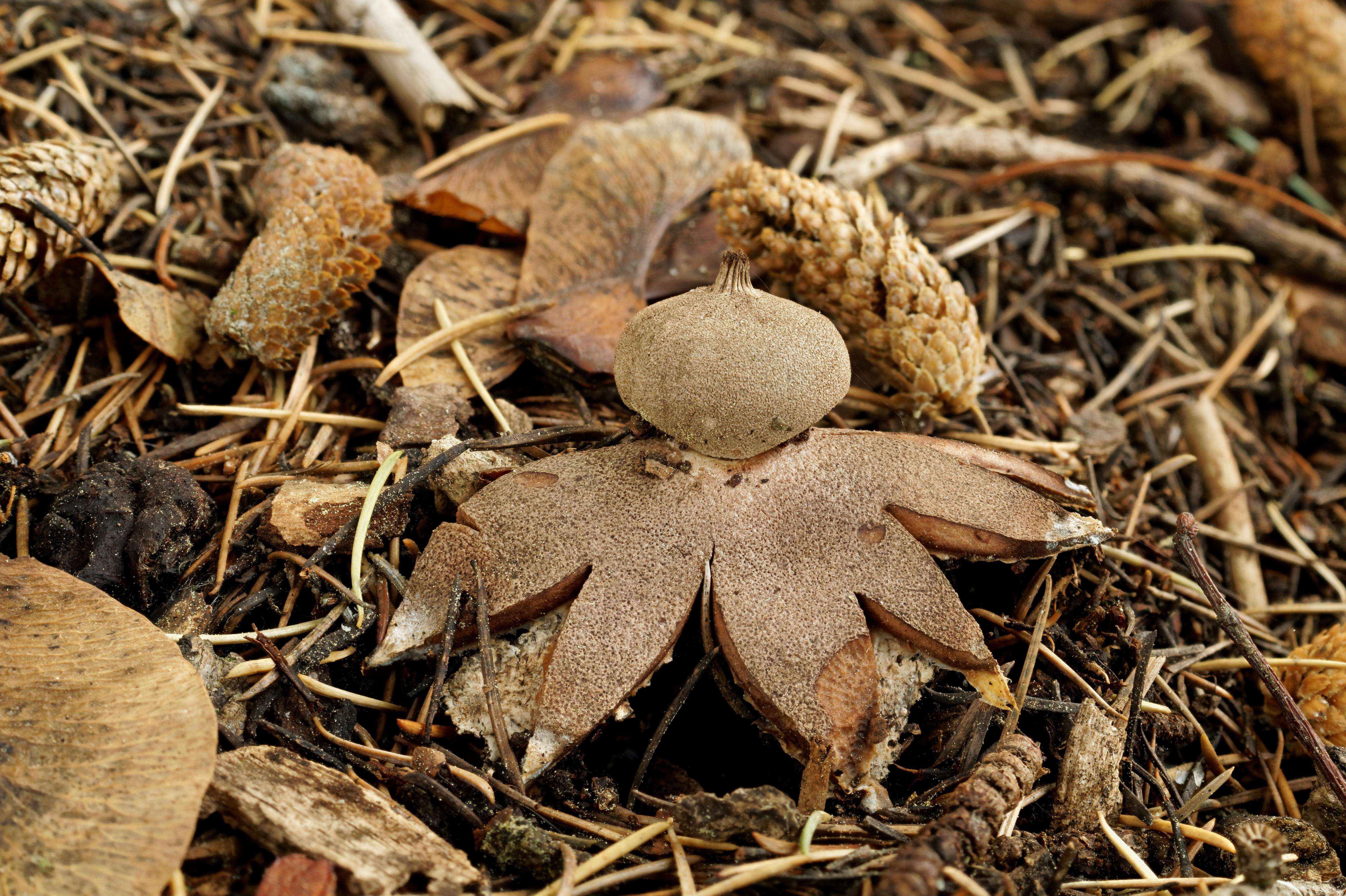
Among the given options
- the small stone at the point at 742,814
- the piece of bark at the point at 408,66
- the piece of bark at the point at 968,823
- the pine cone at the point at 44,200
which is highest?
the piece of bark at the point at 408,66

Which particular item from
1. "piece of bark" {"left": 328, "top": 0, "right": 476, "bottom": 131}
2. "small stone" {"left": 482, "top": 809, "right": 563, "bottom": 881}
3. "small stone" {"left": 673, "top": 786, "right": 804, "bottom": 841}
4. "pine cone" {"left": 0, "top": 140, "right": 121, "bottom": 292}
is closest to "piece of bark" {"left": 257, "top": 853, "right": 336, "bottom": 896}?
"small stone" {"left": 482, "top": 809, "right": 563, "bottom": 881}

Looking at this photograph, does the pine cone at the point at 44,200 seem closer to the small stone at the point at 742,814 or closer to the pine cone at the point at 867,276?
the pine cone at the point at 867,276

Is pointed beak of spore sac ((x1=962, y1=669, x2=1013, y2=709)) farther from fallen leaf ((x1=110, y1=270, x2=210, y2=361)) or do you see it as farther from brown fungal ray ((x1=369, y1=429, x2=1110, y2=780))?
fallen leaf ((x1=110, y1=270, x2=210, y2=361))

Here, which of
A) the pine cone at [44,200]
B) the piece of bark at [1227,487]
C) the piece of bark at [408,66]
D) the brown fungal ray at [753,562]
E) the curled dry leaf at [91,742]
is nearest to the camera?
the curled dry leaf at [91,742]

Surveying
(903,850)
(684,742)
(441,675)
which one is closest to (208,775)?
(441,675)

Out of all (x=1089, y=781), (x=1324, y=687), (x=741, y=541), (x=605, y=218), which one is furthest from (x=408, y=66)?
(x=1324, y=687)

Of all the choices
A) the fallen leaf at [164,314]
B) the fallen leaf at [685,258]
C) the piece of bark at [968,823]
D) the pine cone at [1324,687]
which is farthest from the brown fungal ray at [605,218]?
the pine cone at [1324,687]
